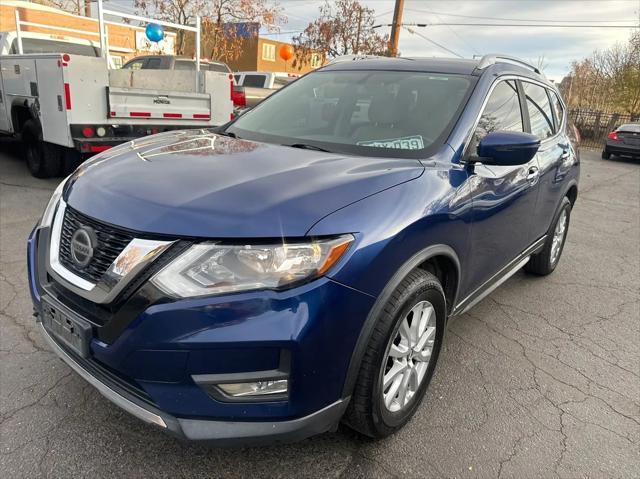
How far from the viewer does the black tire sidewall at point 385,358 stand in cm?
208

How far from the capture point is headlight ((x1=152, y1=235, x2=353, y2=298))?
1.74 metres

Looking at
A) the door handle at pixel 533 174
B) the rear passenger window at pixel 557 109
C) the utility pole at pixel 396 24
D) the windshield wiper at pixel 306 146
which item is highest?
the utility pole at pixel 396 24

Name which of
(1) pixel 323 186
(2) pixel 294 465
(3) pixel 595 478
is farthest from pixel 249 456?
(3) pixel 595 478

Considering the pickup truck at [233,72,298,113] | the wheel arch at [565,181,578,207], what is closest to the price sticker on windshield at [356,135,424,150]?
the wheel arch at [565,181,578,207]

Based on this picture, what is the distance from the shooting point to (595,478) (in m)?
2.29

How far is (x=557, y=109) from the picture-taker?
450 centimetres

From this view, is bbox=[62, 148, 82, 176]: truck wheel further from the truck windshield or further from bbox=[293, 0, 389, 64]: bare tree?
bbox=[293, 0, 389, 64]: bare tree

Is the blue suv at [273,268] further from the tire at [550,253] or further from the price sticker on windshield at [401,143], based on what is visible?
the tire at [550,253]

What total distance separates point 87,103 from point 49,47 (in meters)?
3.65

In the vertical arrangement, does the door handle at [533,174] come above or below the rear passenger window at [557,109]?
below

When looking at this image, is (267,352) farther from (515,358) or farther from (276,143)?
(515,358)

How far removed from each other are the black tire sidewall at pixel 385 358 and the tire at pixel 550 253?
2247mm

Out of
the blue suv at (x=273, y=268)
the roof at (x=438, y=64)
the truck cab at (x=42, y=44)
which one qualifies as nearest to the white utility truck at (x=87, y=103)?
the truck cab at (x=42, y=44)

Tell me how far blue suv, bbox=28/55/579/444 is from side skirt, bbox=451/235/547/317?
101 millimetres
